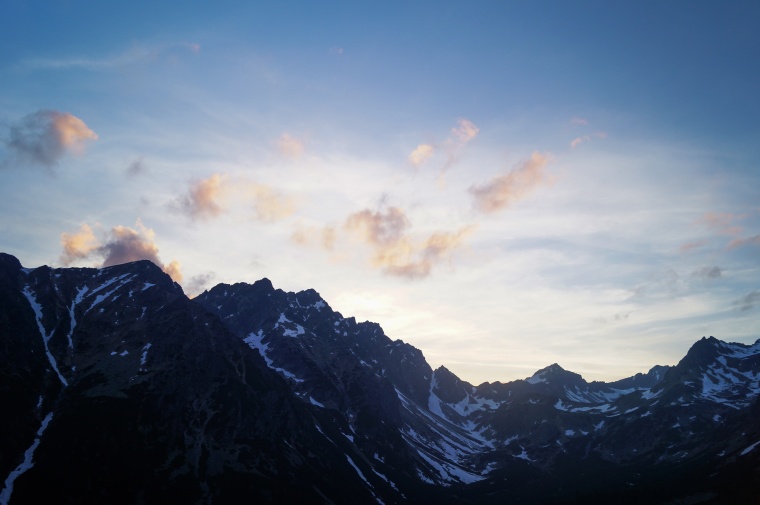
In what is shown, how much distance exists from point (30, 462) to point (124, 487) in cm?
3318

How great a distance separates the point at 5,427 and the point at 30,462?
18303 millimetres

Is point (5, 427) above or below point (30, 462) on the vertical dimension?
above

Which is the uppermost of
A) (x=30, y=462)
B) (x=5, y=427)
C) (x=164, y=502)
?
(x=5, y=427)

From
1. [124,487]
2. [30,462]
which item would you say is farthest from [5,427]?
[124,487]

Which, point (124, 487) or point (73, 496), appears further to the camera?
point (124, 487)

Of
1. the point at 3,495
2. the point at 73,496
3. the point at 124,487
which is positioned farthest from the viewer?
the point at 124,487

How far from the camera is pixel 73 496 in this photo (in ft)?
606

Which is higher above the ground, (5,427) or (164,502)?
(5,427)

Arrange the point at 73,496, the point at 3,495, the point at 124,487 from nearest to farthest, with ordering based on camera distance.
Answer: the point at 3,495, the point at 73,496, the point at 124,487

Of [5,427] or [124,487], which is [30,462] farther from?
[124,487]

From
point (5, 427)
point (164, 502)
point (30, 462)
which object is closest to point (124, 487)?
point (164, 502)

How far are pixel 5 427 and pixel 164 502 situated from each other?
64654 mm

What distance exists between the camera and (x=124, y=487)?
199m

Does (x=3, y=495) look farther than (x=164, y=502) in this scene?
No
